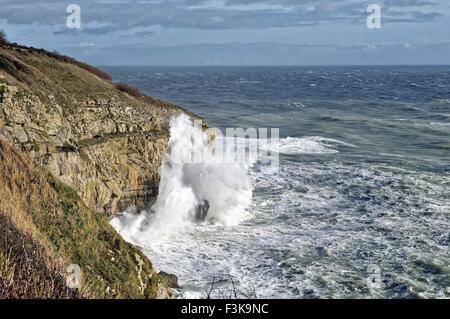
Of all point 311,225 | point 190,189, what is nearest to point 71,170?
point 190,189

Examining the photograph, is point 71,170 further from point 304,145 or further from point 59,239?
point 304,145

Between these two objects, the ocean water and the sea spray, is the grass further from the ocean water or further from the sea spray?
the sea spray

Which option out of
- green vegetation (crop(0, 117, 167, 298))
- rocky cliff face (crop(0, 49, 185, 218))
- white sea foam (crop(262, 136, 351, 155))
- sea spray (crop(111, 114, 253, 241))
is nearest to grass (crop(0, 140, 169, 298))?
green vegetation (crop(0, 117, 167, 298))

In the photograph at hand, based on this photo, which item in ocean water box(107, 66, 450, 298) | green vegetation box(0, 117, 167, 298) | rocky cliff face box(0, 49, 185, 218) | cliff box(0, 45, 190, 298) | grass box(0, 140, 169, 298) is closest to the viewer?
green vegetation box(0, 117, 167, 298)

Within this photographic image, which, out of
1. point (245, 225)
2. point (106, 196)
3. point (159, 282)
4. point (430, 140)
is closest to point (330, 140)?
point (430, 140)

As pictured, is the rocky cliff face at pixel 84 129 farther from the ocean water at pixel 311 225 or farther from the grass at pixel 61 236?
the grass at pixel 61 236

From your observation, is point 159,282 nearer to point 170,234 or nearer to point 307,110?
point 170,234
